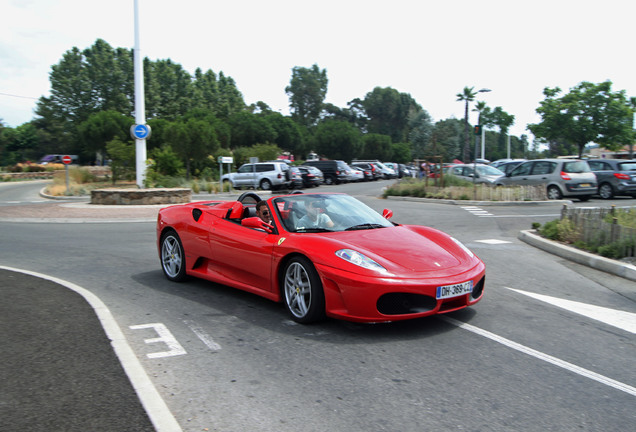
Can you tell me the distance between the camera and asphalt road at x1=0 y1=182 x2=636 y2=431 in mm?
3312

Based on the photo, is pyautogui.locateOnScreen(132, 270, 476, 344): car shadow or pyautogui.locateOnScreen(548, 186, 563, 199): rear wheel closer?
pyautogui.locateOnScreen(132, 270, 476, 344): car shadow

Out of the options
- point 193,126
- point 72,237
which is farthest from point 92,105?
point 72,237

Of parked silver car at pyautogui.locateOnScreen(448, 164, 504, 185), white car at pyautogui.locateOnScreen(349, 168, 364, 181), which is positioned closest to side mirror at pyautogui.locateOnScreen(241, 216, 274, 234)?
parked silver car at pyautogui.locateOnScreen(448, 164, 504, 185)

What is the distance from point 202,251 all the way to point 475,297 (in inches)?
127

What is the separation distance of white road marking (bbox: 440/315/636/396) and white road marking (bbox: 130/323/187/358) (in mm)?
2511

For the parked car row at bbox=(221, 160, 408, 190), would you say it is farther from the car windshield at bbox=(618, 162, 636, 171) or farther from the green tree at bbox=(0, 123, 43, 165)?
the green tree at bbox=(0, 123, 43, 165)

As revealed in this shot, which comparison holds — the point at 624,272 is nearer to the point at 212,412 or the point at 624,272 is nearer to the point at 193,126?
the point at 212,412

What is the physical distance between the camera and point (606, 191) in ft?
71.5

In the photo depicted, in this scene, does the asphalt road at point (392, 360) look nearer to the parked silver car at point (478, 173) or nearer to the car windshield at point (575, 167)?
the car windshield at point (575, 167)

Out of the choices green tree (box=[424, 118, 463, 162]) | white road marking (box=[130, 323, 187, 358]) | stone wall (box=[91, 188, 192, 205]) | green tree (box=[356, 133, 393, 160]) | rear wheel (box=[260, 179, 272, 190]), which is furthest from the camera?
green tree (box=[356, 133, 393, 160])

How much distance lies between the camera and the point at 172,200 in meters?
21.4

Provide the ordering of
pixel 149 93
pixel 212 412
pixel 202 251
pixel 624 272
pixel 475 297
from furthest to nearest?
pixel 149 93, pixel 624 272, pixel 202 251, pixel 475 297, pixel 212 412

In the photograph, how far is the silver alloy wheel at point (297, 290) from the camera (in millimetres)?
5145

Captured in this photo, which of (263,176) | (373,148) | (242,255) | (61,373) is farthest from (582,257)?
(373,148)
